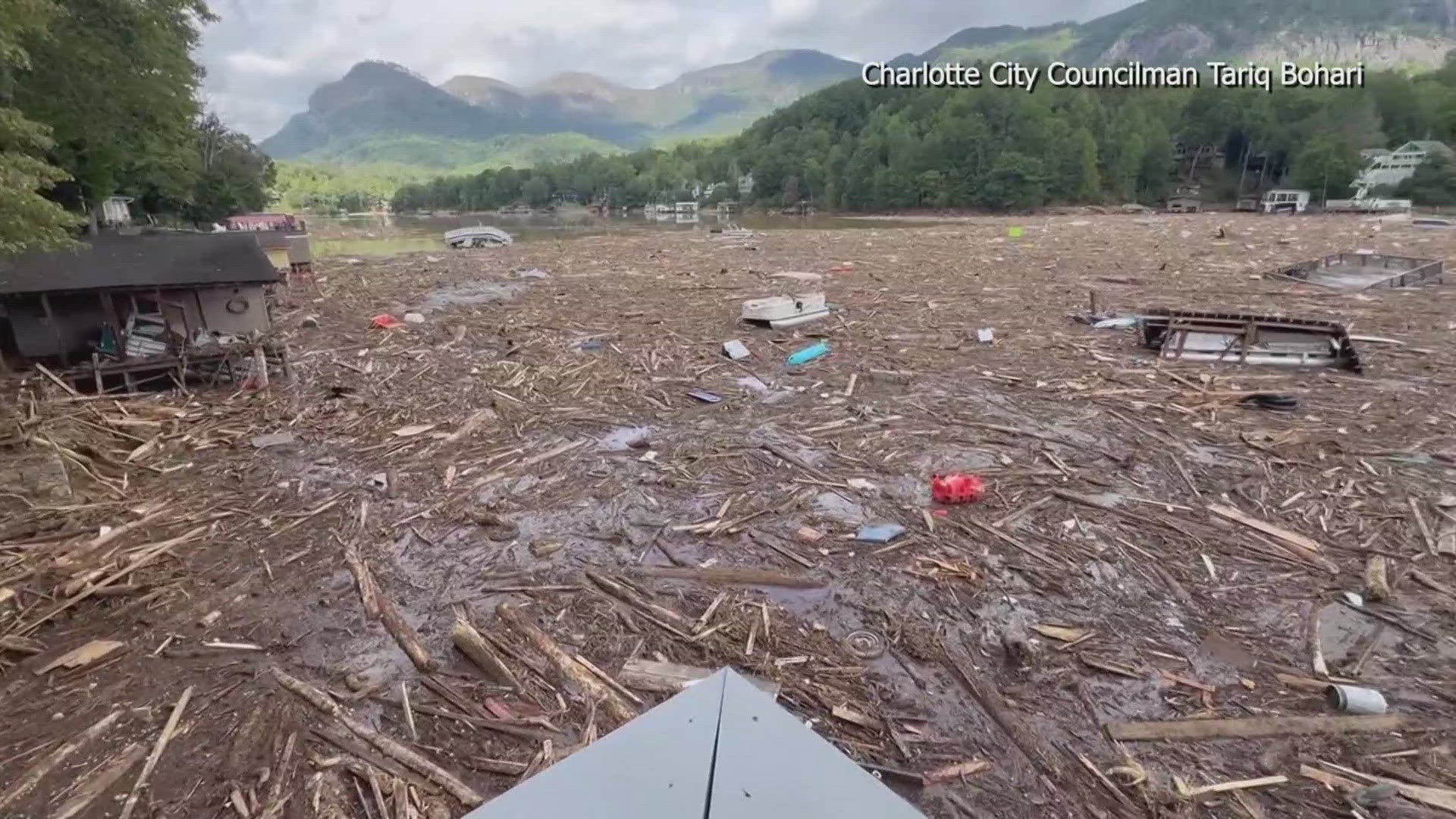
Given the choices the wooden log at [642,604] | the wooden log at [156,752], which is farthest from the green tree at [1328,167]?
the wooden log at [156,752]

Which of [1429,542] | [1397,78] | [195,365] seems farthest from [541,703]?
[1397,78]

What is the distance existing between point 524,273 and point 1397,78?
125 meters

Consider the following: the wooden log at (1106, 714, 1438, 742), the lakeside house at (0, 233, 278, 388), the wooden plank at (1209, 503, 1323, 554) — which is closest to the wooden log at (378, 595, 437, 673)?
the wooden log at (1106, 714, 1438, 742)

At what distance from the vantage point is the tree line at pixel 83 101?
8.60m

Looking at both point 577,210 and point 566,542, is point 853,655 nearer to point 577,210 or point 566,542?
point 566,542

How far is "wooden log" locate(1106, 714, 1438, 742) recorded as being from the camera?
4578mm

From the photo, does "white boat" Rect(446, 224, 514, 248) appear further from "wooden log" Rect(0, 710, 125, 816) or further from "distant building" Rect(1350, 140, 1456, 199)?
"distant building" Rect(1350, 140, 1456, 199)

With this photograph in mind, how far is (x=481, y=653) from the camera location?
17.9 ft

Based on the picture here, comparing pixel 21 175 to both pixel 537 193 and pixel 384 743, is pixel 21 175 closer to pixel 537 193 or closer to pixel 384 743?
pixel 384 743

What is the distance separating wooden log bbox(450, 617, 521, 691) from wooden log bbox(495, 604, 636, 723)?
1.01 ft

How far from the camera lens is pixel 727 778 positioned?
5.06 ft

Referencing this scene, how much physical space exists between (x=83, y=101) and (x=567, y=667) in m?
22.0

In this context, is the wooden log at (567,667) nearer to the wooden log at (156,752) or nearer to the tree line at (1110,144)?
the wooden log at (156,752)

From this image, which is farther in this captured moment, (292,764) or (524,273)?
(524,273)
